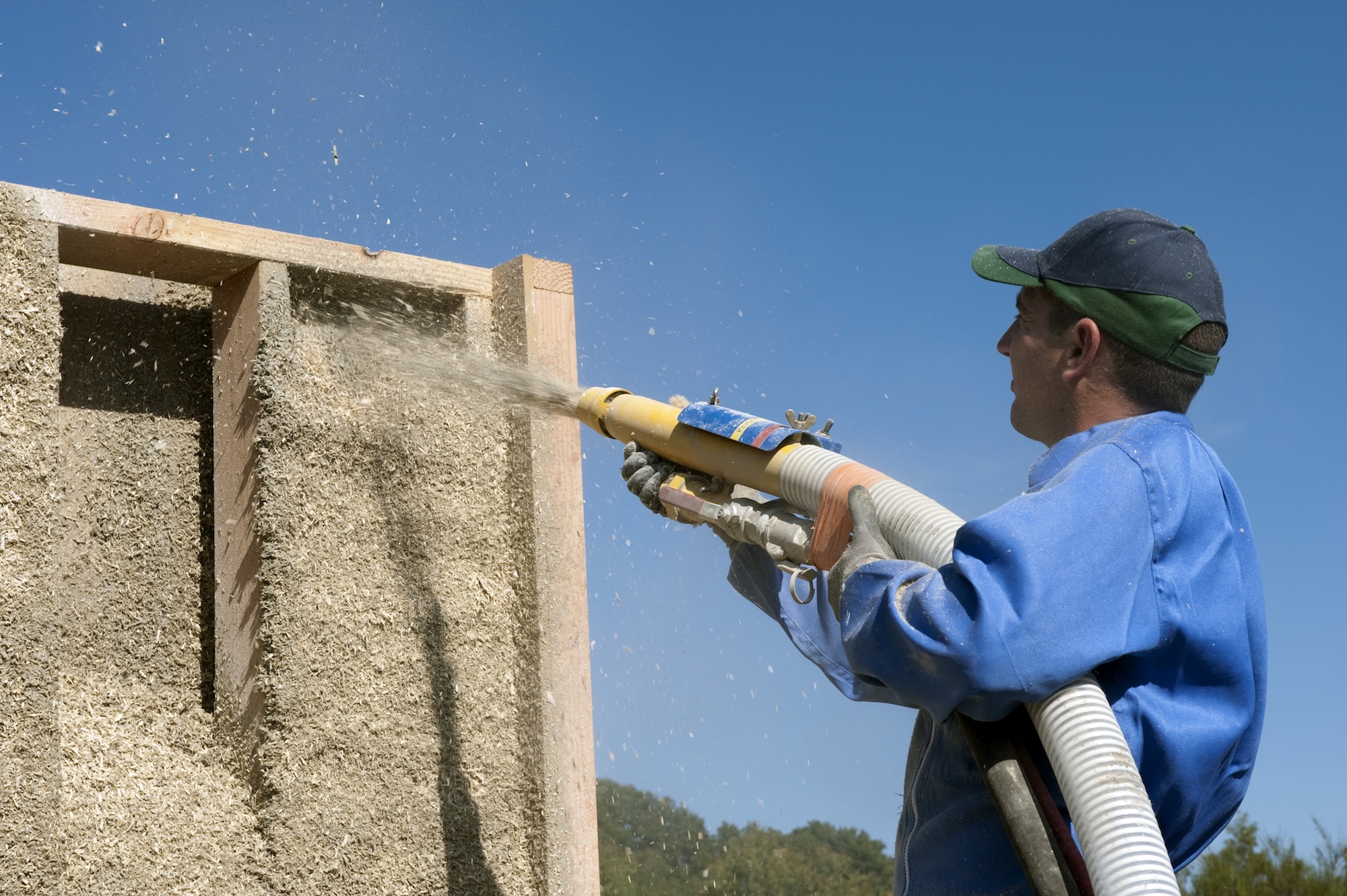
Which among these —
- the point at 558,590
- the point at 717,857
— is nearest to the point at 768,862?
the point at 717,857

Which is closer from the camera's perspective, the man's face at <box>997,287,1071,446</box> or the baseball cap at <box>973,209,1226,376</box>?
the baseball cap at <box>973,209,1226,376</box>

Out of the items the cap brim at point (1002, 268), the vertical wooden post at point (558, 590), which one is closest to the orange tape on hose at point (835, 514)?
the cap brim at point (1002, 268)

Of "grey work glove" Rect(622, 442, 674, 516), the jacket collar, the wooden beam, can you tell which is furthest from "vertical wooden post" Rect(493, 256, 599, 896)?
the jacket collar

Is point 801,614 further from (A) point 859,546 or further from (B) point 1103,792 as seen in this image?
(B) point 1103,792

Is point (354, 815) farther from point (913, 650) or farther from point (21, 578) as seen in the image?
point (913, 650)

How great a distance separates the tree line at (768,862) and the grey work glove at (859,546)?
6.29ft

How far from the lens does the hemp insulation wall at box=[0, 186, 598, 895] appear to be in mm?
2176

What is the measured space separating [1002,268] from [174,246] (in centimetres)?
176

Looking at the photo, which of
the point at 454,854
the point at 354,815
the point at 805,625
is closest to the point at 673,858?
the point at 454,854

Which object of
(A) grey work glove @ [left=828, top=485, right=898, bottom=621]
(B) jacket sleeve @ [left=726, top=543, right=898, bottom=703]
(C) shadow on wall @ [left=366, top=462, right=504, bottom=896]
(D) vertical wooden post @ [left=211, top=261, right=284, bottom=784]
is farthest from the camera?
(C) shadow on wall @ [left=366, top=462, right=504, bottom=896]

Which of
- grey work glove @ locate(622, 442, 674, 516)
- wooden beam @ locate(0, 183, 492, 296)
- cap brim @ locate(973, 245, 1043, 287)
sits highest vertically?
wooden beam @ locate(0, 183, 492, 296)

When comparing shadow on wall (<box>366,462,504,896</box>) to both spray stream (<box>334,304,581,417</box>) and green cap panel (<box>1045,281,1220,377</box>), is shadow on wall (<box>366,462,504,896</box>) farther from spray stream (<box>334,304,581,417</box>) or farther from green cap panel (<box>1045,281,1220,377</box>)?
green cap panel (<box>1045,281,1220,377</box>)

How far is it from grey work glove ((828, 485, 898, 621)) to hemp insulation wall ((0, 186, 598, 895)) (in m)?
1.27

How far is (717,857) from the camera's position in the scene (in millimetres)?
4660
